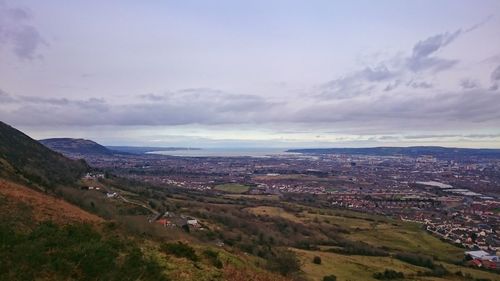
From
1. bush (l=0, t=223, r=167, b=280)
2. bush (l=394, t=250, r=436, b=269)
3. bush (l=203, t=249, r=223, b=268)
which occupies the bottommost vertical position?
bush (l=394, t=250, r=436, b=269)

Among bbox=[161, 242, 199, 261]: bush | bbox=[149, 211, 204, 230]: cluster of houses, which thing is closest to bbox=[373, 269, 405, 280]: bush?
bbox=[149, 211, 204, 230]: cluster of houses

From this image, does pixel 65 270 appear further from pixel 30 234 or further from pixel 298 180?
pixel 298 180

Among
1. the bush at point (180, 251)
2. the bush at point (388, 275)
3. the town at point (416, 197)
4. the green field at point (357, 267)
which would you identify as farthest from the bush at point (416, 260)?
the bush at point (180, 251)

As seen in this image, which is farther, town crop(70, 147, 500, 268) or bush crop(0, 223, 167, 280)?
town crop(70, 147, 500, 268)

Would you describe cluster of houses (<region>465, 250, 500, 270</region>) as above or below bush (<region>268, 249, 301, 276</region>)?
below

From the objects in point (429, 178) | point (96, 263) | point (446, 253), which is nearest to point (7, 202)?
point (96, 263)

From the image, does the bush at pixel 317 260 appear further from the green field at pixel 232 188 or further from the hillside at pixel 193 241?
the green field at pixel 232 188

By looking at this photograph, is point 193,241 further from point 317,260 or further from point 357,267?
point 357,267

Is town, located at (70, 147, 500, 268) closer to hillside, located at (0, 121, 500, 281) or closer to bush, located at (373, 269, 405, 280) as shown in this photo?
hillside, located at (0, 121, 500, 281)
